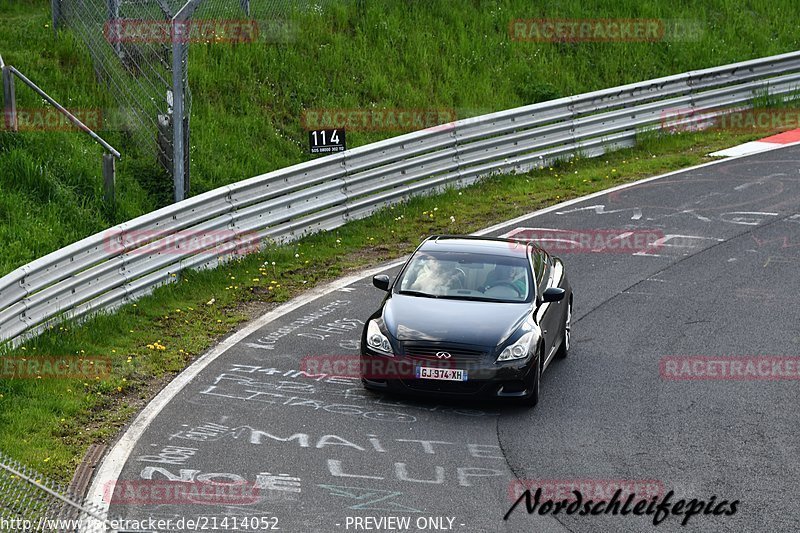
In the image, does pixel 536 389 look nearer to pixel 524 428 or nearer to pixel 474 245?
pixel 524 428

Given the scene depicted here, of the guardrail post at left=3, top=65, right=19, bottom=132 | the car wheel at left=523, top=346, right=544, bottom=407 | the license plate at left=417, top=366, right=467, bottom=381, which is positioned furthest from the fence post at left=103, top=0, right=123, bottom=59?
the car wheel at left=523, top=346, right=544, bottom=407

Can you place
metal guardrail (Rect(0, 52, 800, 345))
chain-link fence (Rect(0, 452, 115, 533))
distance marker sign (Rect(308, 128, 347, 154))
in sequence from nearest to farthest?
1. chain-link fence (Rect(0, 452, 115, 533))
2. metal guardrail (Rect(0, 52, 800, 345))
3. distance marker sign (Rect(308, 128, 347, 154))

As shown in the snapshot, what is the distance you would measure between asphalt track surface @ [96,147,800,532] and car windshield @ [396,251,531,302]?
3.34 feet

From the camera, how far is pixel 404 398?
36.6 ft

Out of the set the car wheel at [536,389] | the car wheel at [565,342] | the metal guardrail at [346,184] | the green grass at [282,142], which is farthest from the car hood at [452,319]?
the metal guardrail at [346,184]

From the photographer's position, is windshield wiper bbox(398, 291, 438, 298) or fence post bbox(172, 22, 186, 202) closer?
windshield wiper bbox(398, 291, 438, 298)

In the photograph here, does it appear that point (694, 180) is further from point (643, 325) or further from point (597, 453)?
point (597, 453)

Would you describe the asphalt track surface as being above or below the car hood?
below

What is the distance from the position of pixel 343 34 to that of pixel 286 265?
8863mm

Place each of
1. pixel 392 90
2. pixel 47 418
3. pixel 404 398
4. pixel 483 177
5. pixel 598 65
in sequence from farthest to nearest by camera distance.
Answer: pixel 598 65 → pixel 392 90 → pixel 483 177 → pixel 404 398 → pixel 47 418

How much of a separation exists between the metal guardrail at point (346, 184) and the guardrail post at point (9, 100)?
3435 millimetres

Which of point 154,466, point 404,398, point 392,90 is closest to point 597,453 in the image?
point 404,398

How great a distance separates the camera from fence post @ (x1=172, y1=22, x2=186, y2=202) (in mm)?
14630

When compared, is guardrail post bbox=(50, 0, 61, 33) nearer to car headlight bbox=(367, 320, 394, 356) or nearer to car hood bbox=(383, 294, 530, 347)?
car hood bbox=(383, 294, 530, 347)
